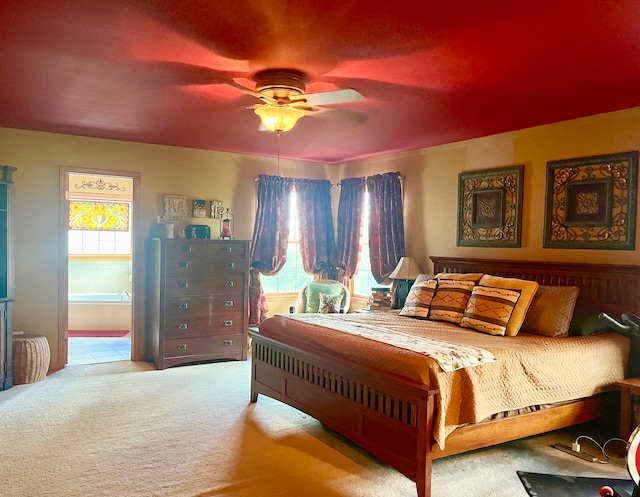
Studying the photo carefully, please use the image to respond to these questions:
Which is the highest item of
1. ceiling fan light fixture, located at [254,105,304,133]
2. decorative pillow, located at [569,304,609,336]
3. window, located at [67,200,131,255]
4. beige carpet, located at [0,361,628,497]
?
ceiling fan light fixture, located at [254,105,304,133]

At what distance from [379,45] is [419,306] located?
2522mm

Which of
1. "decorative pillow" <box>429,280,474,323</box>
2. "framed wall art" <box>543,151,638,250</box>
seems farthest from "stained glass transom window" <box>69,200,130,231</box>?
"framed wall art" <box>543,151,638,250</box>

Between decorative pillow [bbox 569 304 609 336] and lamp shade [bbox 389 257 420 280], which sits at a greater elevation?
lamp shade [bbox 389 257 420 280]

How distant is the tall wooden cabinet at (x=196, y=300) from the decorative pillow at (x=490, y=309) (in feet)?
8.96

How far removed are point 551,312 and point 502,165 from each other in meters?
1.64

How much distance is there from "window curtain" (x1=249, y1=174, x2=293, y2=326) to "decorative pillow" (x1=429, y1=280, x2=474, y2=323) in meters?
2.61

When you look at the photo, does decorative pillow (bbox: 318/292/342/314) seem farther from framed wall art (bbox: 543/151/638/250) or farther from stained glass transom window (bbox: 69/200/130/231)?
stained glass transom window (bbox: 69/200/130/231)

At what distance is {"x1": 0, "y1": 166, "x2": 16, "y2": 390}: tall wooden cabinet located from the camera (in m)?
4.68

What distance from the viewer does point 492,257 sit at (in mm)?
5031

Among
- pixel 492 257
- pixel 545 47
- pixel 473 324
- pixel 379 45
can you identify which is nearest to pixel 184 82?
pixel 379 45

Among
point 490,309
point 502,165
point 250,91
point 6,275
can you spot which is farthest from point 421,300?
point 6,275

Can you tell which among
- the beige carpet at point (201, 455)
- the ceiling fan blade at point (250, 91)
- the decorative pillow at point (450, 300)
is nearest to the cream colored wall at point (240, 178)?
the decorative pillow at point (450, 300)

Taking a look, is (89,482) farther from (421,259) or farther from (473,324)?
(421,259)

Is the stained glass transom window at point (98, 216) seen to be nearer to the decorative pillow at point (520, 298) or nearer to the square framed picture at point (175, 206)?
the square framed picture at point (175, 206)
